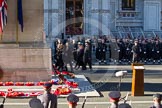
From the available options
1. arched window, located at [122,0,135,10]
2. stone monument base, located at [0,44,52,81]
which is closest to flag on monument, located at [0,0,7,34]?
stone monument base, located at [0,44,52,81]

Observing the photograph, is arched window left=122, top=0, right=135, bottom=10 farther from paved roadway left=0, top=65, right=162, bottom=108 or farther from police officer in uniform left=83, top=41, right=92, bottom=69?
police officer in uniform left=83, top=41, right=92, bottom=69

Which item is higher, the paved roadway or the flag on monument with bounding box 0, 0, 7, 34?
Result: the flag on monument with bounding box 0, 0, 7, 34

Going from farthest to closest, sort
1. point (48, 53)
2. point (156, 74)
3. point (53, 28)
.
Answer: point (53, 28) → point (156, 74) → point (48, 53)

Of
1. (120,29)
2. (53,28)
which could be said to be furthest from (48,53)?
(120,29)

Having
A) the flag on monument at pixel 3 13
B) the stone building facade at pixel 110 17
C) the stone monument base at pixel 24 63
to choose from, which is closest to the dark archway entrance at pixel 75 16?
the stone building facade at pixel 110 17

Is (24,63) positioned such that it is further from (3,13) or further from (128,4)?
(128,4)

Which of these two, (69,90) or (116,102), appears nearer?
(116,102)

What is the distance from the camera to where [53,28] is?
43188 mm

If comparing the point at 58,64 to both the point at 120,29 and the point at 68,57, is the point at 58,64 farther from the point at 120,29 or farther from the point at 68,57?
the point at 120,29

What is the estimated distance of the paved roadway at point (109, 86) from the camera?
16.1m

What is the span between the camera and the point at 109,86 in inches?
789

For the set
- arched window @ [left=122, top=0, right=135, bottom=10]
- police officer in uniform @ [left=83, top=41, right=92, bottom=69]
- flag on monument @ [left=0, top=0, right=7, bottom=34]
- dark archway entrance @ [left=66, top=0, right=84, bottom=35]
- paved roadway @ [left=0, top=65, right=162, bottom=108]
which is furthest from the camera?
arched window @ [left=122, top=0, right=135, bottom=10]

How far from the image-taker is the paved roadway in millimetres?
16109

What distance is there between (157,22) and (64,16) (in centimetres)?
833
